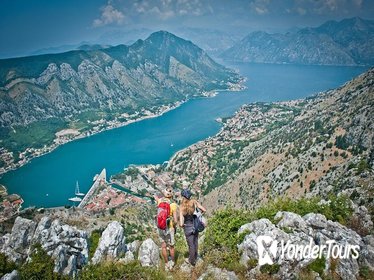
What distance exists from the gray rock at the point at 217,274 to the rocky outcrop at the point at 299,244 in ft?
2.61

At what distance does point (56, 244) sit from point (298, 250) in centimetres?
1250

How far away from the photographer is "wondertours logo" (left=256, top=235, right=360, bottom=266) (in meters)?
13.7

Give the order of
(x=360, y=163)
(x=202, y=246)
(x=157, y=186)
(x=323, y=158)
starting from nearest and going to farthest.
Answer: (x=202, y=246)
(x=360, y=163)
(x=323, y=158)
(x=157, y=186)

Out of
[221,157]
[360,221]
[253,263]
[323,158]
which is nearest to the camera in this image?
[253,263]

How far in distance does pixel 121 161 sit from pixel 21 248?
127836 mm

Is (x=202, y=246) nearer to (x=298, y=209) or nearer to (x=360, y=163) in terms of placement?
(x=298, y=209)

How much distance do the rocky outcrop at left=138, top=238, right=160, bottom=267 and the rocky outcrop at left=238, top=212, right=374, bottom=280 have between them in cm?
405

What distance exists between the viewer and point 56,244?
1741 centimetres

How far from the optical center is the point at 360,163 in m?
47.6

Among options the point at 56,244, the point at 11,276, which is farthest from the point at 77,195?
the point at 11,276

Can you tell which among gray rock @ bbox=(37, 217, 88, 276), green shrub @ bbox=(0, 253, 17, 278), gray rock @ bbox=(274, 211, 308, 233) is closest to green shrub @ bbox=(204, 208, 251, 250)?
gray rock @ bbox=(274, 211, 308, 233)

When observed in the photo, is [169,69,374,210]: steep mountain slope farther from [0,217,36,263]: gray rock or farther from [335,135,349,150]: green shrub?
[0,217,36,263]: gray rock

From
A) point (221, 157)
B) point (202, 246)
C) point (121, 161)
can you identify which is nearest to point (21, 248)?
point (202, 246)

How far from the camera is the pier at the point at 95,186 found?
101 meters
